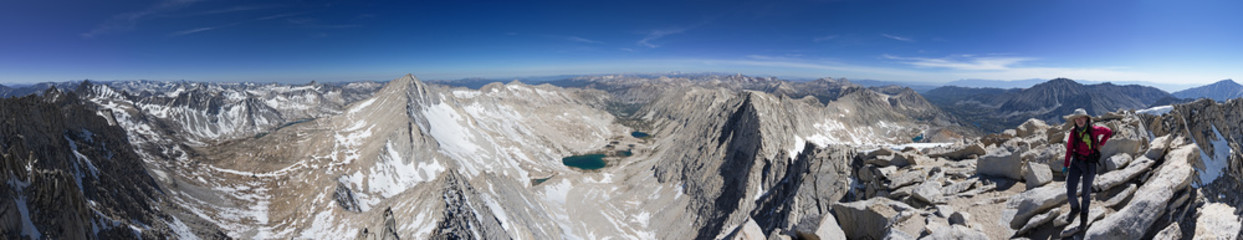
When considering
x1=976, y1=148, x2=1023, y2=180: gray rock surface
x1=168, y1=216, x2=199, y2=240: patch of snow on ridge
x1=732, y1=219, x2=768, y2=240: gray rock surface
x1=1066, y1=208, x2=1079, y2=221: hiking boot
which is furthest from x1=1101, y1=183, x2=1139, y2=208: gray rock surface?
x1=168, y1=216, x2=199, y2=240: patch of snow on ridge

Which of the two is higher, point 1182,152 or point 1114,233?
point 1182,152

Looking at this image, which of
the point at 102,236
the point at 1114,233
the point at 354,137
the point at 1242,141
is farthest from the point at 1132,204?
the point at 354,137

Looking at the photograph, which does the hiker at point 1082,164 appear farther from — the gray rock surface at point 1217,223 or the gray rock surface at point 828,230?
the gray rock surface at point 828,230

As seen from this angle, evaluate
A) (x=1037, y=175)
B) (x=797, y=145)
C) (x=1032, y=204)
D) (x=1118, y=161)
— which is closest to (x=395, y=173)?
(x=797, y=145)

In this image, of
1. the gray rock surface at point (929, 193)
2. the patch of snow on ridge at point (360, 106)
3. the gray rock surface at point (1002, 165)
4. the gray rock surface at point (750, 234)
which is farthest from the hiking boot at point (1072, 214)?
the patch of snow on ridge at point (360, 106)

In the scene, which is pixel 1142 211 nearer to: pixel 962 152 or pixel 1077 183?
pixel 1077 183

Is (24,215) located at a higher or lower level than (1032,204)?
lower

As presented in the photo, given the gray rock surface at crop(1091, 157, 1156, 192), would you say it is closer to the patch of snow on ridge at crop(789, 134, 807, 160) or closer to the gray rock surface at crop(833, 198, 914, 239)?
the gray rock surface at crop(833, 198, 914, 239)

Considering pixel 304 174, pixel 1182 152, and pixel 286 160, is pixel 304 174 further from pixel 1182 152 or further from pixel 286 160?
pixel 1182 152
